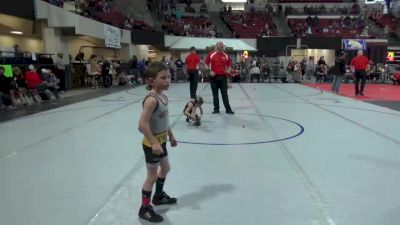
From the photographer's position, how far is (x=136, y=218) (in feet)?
10.2

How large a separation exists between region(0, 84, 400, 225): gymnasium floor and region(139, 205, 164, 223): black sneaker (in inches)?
2.4

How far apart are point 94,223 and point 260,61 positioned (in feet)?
76.5

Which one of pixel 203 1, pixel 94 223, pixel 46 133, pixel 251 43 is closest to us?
pixel 94 223

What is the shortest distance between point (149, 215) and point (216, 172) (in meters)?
1.42

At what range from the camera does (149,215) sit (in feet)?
9.95

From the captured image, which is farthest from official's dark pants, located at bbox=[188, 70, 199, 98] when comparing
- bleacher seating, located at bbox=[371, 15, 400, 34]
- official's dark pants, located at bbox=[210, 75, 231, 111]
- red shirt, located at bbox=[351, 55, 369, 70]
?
bleacher seating, located at bbox=[371, 15, 400, 34]

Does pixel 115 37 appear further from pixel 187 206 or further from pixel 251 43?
pixel 187 206

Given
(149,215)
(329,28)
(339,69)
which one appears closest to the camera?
(149,215)

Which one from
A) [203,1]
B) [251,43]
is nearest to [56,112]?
[251,43]

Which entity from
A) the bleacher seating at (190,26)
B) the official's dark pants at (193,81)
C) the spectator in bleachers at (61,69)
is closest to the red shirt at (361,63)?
the official's dark pants at (193,81)

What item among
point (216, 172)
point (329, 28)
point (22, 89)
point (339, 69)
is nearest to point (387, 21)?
point (329, 28)

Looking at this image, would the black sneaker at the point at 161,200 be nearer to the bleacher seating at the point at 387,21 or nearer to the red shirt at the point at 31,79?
the red shirt at the point at 31,79

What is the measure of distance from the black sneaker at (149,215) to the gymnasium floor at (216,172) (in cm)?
6

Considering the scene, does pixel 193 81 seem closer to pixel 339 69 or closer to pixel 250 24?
pixel 339 69
